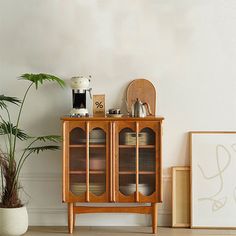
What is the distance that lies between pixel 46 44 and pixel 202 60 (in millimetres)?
1471

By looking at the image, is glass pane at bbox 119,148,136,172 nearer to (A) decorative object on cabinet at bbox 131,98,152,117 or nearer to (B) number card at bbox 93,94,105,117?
(A) decorative object on cabinet at bbox 131,98,152,117

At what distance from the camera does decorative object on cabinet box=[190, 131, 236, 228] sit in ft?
14.1

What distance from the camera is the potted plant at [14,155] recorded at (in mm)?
3916

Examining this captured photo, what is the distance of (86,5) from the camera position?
4309 millimetres

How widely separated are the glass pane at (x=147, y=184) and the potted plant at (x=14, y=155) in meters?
0.81

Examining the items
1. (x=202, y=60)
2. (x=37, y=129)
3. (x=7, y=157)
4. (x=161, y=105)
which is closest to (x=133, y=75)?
(x=161, y=105)

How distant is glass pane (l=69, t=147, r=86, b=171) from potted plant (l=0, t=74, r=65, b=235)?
17 cm

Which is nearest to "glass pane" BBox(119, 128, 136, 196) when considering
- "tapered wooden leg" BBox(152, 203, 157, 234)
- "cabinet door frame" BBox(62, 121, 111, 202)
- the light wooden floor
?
"cabinet door frame" BBox(62, 121, 111, 202)

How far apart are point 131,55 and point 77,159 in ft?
3.61

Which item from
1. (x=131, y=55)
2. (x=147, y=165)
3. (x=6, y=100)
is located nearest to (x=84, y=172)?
(x=147, y=165)

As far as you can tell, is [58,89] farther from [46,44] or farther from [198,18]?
[198,18]

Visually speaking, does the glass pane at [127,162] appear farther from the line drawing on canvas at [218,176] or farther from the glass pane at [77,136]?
the line drawing on canvas at [218,176]

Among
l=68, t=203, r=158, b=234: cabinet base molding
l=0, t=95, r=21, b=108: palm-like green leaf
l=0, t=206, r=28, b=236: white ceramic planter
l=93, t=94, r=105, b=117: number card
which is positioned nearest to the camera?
l=0, t=206, r=28, b=236: white ceramic planter

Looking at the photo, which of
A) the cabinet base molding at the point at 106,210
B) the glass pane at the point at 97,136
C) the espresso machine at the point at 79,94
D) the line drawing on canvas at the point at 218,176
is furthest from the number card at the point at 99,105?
the line drawing on canvas at the point at 218,176
